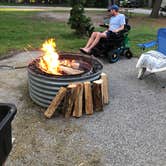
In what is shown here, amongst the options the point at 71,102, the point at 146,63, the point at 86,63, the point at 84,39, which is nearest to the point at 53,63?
the point at 86,63

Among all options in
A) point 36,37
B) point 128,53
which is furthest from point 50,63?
point 36,37

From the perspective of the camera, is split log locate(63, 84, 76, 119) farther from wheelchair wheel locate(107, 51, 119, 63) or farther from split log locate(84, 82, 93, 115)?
wheelchair wheel locate(107, 51, 119, 63)

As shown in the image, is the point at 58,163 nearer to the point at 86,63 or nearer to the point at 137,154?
the point at 137,154

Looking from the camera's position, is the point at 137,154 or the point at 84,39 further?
the point at 84,39

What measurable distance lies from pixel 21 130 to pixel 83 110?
991 millimetres

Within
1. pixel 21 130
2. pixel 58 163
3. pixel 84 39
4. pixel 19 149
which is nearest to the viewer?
pixel 58 163

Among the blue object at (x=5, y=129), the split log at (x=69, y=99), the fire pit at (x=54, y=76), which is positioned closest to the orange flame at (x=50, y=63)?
the fire pit at (x=54, y=76)

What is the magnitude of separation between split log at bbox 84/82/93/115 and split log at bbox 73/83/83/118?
0.08 metres

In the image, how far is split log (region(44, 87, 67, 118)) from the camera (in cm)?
473

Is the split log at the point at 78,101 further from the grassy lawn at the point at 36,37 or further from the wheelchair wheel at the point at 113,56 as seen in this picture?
the grassy lawn at the point at 36,37

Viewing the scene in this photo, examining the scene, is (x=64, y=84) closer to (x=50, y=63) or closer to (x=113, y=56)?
(x=50, y=63)

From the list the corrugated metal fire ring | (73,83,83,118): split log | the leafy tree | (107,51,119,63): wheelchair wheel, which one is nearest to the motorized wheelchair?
(107,51,119,63): wheelchair wheel

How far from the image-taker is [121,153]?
395 cm

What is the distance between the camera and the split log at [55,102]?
473 centimetres
